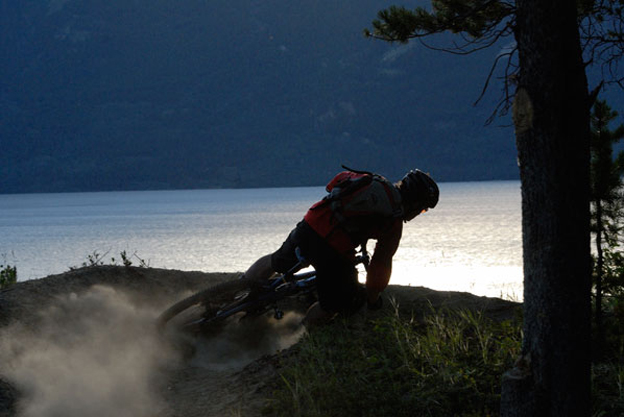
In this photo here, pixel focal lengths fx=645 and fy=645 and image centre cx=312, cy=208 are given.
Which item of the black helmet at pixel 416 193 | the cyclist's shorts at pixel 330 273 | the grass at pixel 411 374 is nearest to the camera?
the grass at pixel 411 374

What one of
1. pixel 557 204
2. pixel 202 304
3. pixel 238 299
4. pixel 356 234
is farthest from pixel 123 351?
pixel 557 204

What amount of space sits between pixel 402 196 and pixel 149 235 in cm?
4497

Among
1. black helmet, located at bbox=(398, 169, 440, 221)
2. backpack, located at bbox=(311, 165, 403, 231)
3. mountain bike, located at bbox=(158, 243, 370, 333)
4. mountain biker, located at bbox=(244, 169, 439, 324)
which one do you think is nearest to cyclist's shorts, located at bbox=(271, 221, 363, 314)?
mountain biker, located at bbox=(244, 169, 439, 324)

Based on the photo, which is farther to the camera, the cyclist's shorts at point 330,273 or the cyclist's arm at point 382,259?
the cyclist's shorts at point 330,273

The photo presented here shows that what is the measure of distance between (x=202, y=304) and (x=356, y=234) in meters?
2.56

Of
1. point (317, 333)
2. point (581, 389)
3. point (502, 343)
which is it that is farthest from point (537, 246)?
point (317, 333)

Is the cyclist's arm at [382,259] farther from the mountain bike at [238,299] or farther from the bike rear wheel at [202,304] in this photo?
the bike rear wheel at [202,304]

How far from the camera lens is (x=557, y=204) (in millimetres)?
4422

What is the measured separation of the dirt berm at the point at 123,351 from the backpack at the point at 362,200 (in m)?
1.70

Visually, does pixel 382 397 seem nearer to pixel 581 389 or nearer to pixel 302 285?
pixel 581 389

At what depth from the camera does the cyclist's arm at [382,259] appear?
6332 millimetres

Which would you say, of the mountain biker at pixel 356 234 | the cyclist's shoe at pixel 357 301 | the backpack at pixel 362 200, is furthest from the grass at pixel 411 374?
the backpack at pixel 362 200

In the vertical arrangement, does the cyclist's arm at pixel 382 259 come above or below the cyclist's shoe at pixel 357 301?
above

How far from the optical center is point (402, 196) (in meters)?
6.59
